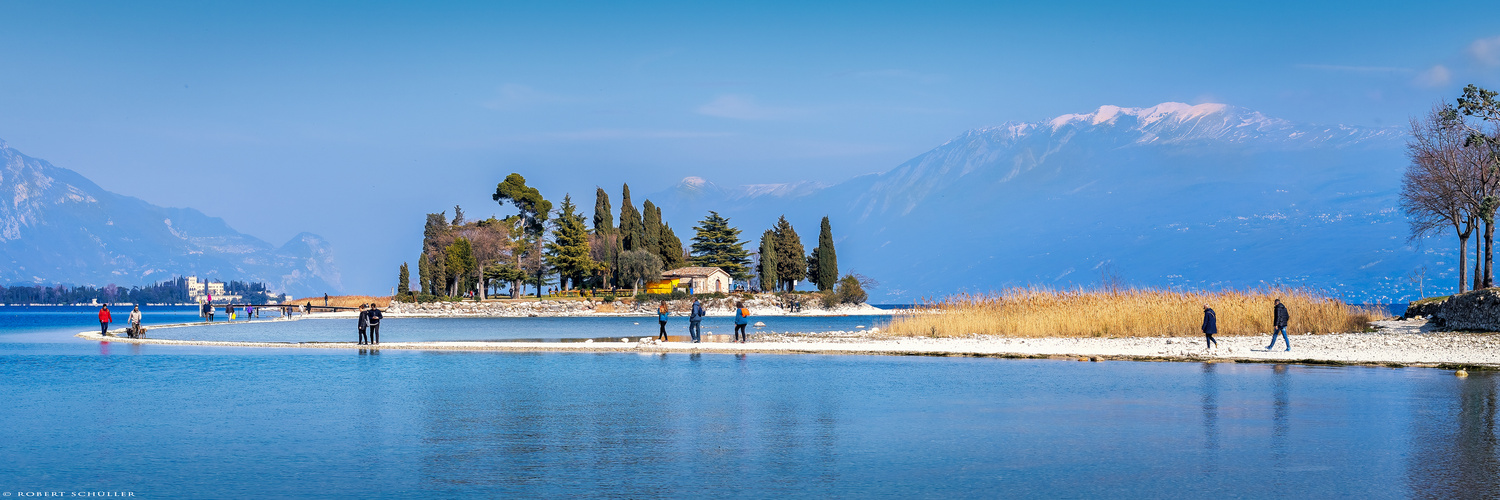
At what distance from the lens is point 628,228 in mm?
108000

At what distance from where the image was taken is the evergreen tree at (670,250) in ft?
365

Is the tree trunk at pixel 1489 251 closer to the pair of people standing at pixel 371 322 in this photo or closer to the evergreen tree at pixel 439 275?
the pair of people standing at pixel 371 322

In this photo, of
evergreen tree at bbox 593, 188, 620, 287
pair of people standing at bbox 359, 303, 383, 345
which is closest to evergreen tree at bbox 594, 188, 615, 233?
evergreen tree at bbox 593, 188, 620, 287

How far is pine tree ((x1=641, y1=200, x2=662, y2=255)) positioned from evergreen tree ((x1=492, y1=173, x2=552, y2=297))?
10193 millimetres

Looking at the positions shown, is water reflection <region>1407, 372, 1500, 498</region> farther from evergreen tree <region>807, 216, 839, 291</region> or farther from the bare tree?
evergreen tree <region>807, 216, 839, 291</region>

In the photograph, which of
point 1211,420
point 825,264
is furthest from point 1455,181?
point 825,264

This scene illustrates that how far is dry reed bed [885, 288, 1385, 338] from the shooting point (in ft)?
126

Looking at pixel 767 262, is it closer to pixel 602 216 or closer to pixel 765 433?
pixel 602 216

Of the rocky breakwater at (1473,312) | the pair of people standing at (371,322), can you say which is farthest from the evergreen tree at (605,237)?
the rocky breakwater at (1473,312)

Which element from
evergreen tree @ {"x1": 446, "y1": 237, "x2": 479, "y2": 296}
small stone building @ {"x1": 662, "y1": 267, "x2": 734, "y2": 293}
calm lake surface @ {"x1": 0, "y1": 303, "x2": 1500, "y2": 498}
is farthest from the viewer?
small stone building @ {"x1": 662, "y1": 267, "x2": 734, "y2": 293}

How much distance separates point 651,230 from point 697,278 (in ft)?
A: 22.1

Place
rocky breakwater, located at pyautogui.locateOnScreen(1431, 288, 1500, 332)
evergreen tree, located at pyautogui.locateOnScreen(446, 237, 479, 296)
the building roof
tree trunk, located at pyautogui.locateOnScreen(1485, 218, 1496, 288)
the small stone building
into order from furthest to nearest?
the building roof → the small stone building → evergreen tree, located at pyautogui.locateOnScreen(446, 237, 479, 296) → tree trunk, located at pyautogui.locateOnScreen(1485, 218, 1496, 288) → rocky breakwater, located at pyautogui.locateOnScreen(1431, 288, 1500, 332)

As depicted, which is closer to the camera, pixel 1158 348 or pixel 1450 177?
pixel 1158 348

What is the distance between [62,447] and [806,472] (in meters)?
9.72
